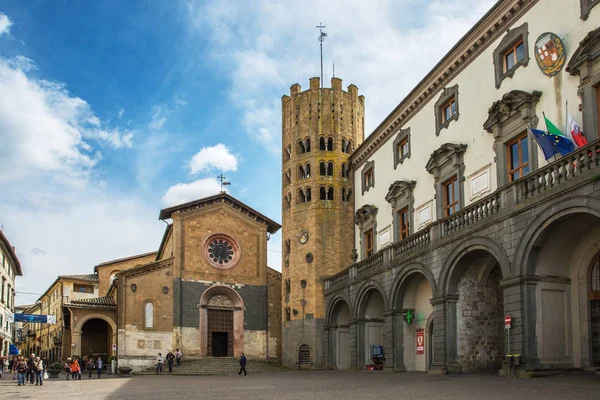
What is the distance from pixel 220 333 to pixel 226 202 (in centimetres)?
952

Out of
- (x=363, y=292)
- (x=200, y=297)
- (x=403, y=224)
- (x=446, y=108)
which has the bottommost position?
(x=200, y=297)

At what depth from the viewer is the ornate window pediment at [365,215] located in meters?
34.5

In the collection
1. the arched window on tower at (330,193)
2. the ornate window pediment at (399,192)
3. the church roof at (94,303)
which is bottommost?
the church roof at (94,303)

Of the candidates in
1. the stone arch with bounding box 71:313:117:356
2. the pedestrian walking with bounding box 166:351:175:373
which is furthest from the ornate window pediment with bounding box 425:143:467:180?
the stone arch with bounding box 71:313:117:356

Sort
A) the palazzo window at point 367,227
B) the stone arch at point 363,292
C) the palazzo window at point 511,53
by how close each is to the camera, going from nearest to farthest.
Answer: the palazzo window at point 511,53, the stone arch at point 363,292, the palazzo window at point 367,227

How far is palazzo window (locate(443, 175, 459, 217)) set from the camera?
85.4 feet

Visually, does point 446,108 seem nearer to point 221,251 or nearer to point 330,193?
point 330,193

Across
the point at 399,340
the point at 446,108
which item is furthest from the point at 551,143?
the point at 399,340

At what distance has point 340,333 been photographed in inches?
1459

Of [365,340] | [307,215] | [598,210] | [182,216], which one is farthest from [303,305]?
[598,210]

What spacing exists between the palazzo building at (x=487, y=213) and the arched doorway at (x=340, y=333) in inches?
2.6

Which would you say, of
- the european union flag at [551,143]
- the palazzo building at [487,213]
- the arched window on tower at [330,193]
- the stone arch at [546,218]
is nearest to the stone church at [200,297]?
the arched window on tower at [330,193]

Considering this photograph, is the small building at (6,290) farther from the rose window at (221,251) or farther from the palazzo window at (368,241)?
the palazzo window at (368,241)

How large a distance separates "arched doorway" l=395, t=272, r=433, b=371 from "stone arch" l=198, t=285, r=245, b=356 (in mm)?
21507
